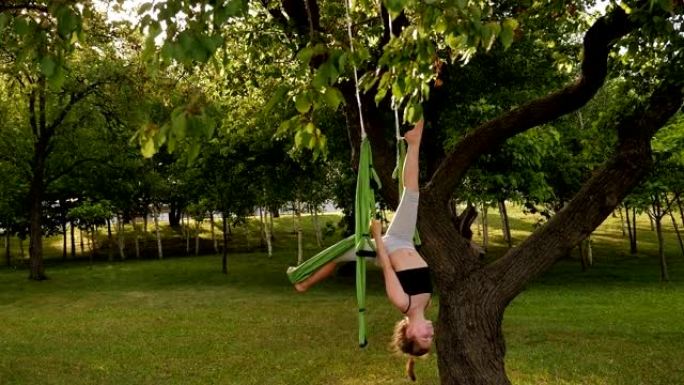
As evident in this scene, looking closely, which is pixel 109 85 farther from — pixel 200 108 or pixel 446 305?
pixel 200 108

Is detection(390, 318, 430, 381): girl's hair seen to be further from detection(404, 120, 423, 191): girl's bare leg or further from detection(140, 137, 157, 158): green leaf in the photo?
detection(140, 137, 157, 158): green leaf

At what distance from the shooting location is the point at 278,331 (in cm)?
1830

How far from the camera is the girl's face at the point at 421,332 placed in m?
6.11

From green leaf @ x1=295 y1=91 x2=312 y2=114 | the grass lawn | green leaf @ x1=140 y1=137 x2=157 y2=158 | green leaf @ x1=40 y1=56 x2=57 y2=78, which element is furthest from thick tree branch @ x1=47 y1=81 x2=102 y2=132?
green leaf @ x1=140 y1=137 x2=157 y2=158

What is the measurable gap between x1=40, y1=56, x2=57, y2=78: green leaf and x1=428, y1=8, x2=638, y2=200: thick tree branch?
5.93 meters

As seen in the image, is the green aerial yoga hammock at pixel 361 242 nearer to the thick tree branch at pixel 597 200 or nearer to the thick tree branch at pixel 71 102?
the thick tree branch at pixel 597 200

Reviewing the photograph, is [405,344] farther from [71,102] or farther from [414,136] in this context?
[71,102]

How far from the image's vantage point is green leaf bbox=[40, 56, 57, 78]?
354 cm

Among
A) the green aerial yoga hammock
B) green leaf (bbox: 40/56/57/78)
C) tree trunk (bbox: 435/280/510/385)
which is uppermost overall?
green leaf (bbox: 40/56/57/78)

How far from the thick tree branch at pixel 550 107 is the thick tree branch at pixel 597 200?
2.66 feet

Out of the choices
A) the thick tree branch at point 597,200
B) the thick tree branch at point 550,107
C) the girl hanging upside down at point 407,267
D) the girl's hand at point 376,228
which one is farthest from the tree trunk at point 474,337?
the girl's hand at point 376,228

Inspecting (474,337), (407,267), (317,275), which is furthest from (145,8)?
(474,337)

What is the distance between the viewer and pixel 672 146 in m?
18.8

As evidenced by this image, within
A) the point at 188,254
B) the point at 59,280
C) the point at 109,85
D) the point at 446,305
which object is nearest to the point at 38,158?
the point at 59,280
